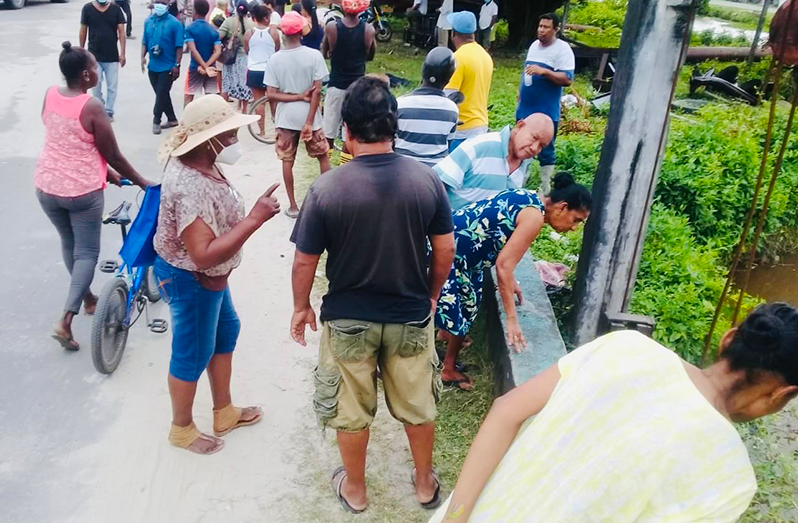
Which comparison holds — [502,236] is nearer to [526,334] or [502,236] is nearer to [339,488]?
[526,334]

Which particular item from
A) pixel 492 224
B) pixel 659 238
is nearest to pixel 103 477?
pixel 492 224

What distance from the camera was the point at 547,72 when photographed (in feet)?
20.2

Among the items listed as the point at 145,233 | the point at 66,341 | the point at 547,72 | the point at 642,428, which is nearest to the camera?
the point at 642,428

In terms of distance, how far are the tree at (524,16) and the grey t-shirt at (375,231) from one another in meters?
14.5

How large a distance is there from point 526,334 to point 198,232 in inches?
71.8

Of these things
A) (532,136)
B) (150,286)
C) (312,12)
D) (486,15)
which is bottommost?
(150,286)

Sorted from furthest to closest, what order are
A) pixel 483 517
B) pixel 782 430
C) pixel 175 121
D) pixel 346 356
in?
1. pixel 175 121
2. pixel 782 430
3. pixel 346 356
4. pixel 483 517

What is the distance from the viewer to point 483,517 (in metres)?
1.54

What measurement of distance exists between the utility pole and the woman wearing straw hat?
5.84 feet

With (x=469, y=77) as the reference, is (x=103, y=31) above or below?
below

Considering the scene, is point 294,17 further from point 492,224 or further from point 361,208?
point 361,208

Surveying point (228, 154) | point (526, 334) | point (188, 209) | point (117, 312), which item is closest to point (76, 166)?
point (117, 312)

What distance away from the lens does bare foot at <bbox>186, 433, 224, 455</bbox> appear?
10.9 ft

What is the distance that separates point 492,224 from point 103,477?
7.26ft
